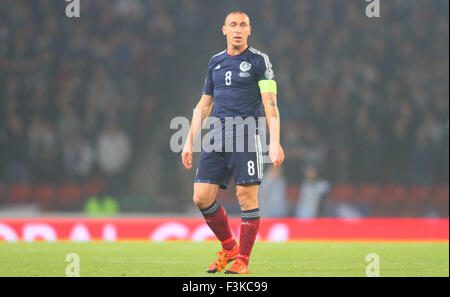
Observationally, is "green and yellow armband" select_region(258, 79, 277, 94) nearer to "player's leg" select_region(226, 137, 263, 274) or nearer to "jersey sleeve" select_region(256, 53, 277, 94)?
"jersey sleeve" select_region(256, 53, 277, 94)

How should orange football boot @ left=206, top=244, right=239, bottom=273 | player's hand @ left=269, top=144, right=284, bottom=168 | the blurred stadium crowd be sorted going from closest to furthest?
player's hand @ left=269, top=144, right=284, bottom=168
orange football boot @ left=206, top=244, right=239, bottom=273
the blurred stadium crowd

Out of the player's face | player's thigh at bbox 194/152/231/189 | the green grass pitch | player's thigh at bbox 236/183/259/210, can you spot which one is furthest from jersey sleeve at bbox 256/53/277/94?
the green grass pitch

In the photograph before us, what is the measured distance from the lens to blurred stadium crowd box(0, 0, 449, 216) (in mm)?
13805

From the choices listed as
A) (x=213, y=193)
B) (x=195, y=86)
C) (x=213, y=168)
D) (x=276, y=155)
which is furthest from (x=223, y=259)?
(x=195, y=86)

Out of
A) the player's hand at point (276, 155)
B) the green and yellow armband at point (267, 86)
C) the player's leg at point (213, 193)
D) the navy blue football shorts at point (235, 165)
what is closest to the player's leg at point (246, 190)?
the navy blue football shorts at point (235, 165)

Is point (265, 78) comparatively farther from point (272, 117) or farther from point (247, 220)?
point (247, 220)

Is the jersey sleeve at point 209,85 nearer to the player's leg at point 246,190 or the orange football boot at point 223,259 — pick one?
the player's leg at point 246,190

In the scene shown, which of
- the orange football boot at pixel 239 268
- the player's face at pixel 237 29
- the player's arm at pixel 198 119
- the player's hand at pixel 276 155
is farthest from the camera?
the player's arm at pixel 198 119

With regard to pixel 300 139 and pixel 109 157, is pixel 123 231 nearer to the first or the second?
pixel 109 157

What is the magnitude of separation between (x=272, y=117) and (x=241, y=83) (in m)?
0.41

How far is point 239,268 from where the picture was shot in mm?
6141

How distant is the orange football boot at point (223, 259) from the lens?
Result: 634cm

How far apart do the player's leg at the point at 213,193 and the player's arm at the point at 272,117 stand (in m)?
0.49

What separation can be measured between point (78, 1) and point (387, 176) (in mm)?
7080
